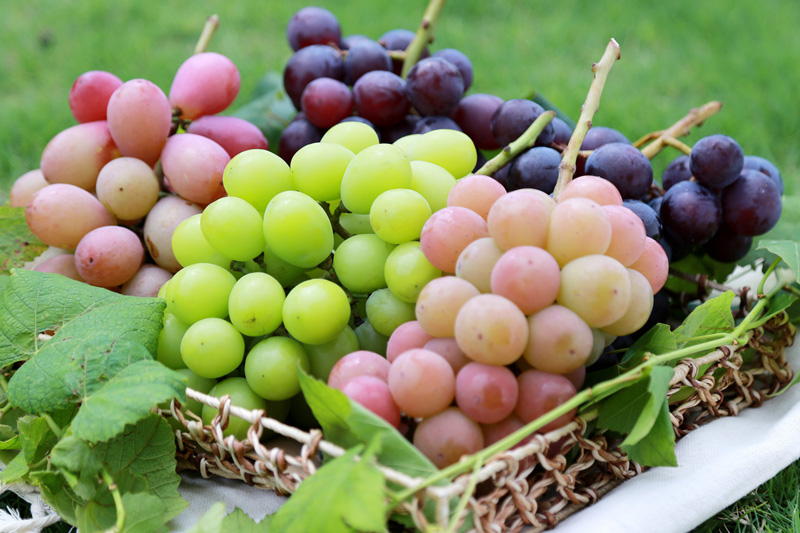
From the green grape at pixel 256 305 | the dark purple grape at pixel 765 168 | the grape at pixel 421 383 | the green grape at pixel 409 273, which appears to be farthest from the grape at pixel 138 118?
the dark purple grape at pixel 765 168

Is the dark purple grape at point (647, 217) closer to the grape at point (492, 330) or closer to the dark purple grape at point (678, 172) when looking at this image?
the dark purple grape at point (678, 172)

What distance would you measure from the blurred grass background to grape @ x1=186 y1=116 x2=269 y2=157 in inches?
35.7

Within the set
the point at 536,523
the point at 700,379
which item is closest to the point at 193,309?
the point at 536,523

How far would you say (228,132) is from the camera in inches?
38.1

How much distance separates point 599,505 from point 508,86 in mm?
1649

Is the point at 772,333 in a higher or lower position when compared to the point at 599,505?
higher

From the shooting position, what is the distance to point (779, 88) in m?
2.03

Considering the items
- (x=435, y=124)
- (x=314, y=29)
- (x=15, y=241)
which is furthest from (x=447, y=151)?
(x=15, y=241)

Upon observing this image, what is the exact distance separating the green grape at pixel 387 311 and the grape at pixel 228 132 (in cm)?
39

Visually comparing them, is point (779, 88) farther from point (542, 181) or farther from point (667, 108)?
point (542, 181)

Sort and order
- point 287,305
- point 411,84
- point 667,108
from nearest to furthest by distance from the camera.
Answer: point 287,305
point 411,84
point 667,108

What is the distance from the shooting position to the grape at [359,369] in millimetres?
Answer: 622

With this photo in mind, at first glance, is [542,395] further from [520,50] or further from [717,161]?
[520,50]

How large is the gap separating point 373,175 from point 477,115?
39 cm
